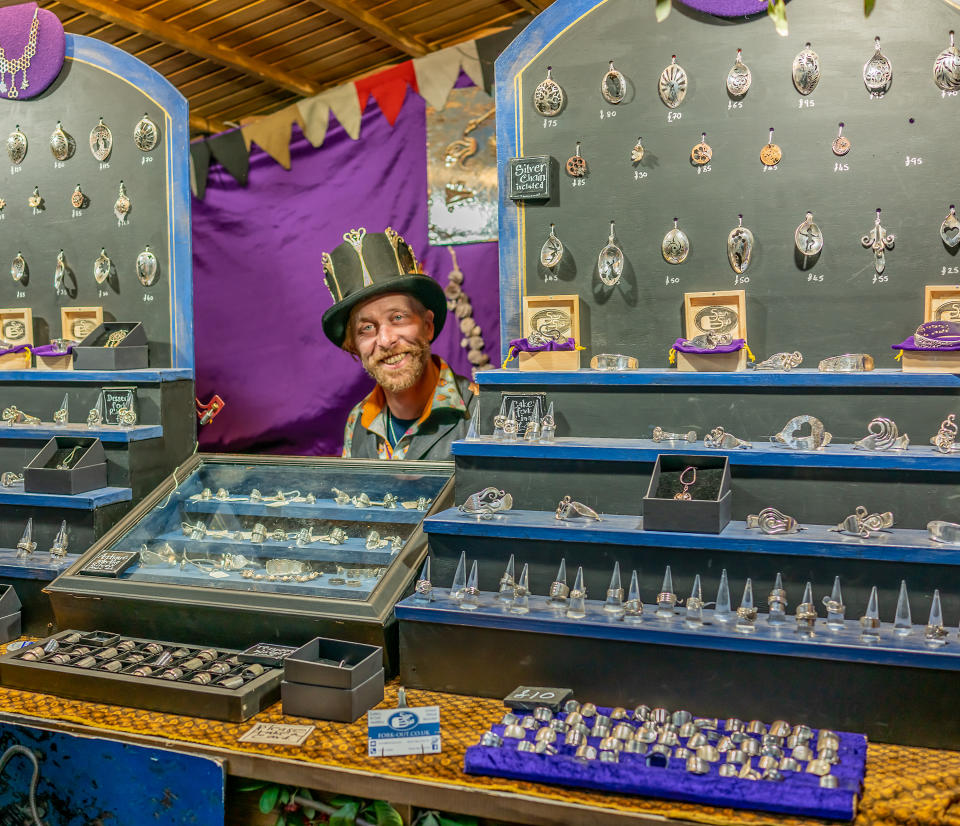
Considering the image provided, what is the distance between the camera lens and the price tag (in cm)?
221

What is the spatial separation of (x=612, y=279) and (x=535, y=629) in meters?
1.17

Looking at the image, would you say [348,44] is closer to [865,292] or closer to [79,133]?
[79,133]

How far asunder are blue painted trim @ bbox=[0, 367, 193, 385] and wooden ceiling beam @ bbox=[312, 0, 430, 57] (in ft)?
6.65

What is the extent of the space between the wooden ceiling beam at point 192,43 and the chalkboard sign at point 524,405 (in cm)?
294

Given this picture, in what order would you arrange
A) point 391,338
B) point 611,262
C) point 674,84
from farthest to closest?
point 391,338 → point 611,262 → point 674,84

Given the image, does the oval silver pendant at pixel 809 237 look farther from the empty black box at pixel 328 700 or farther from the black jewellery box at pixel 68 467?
the black jewellery box at pixel 68 467

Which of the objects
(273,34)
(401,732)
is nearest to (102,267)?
(273,34)

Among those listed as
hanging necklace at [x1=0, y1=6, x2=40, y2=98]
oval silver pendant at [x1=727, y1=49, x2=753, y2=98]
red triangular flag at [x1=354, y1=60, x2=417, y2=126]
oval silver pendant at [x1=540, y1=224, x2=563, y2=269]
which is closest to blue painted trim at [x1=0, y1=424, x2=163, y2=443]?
hanging necklace at [x1=0, y1=6, x2=40, y2=98]

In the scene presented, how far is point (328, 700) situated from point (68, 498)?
150cm

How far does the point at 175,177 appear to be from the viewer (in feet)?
12.4

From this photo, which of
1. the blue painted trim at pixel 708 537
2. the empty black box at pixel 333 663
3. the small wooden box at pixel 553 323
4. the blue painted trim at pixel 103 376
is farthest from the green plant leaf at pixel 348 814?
the blue painted trim at pixel 103 376

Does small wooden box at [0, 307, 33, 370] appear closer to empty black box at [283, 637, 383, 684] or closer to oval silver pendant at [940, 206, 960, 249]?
empty black box at [283, 637, 383, 684]

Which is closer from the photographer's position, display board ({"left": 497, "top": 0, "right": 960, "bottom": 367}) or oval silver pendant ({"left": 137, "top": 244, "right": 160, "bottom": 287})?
display board ({"left": 497, "top": 0, "right": 960, "bottom": 367})

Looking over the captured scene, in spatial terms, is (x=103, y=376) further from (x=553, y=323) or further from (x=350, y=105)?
(x=350, y=105)
